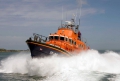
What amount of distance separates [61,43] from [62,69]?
10.1 ft

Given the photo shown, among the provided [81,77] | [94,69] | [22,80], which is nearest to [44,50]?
[22,80]

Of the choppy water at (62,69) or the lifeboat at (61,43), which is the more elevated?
the lifeboat at (61,43)

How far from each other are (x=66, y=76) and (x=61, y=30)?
6.72m

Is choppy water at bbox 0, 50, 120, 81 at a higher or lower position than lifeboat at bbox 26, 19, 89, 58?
lower

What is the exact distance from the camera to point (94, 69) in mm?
16531

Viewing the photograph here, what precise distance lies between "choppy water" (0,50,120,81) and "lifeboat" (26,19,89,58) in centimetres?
56

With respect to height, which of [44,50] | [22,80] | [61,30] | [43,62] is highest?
[61,30]

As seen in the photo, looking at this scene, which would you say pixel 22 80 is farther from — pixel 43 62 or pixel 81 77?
pixel 81 77

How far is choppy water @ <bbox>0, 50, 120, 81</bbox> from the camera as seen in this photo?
43.1 ft

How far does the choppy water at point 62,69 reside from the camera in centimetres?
1313

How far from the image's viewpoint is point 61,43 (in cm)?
1681

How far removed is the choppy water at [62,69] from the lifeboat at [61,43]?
56cm

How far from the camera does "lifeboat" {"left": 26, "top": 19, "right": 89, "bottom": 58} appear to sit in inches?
585

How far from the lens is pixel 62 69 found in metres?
14.4
